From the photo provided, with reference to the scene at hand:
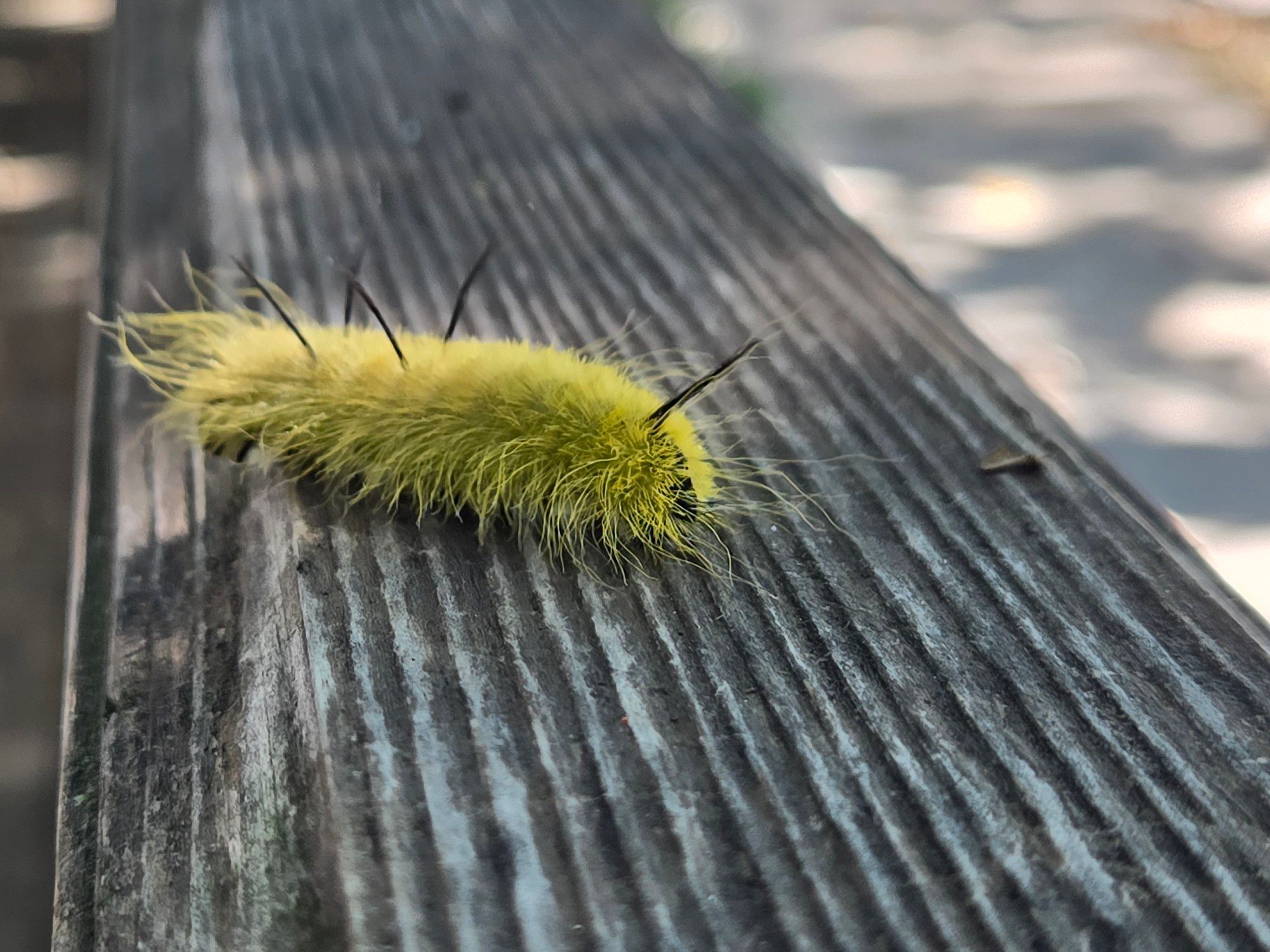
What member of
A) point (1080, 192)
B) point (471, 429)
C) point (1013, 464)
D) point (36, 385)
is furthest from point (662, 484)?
point (1080, 192)

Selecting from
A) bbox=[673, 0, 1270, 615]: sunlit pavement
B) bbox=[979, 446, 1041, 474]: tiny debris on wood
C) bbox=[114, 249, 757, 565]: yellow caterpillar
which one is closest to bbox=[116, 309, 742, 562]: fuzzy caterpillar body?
bbox=[114, 249, 757, 565]: yellow caterpillar

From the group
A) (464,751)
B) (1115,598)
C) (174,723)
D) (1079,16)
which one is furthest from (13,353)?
(1079,16)

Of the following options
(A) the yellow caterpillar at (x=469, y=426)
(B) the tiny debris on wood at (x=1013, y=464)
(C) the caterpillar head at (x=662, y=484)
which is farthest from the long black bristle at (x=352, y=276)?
(B) the tiny debris on wood at (x=1013, y=464)

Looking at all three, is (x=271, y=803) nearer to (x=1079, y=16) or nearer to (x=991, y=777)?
(x=991, y=777)

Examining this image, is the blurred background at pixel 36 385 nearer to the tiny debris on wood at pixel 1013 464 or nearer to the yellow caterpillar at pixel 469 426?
the yellow caterpillar at pixel 469 426

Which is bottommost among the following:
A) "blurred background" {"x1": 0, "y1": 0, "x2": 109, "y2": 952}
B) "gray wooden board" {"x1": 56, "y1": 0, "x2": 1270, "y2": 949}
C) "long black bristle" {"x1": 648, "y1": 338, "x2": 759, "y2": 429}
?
"gray wooden board" {"x1": 56, "y1": 0, "x2": 1270, "y2": 949}

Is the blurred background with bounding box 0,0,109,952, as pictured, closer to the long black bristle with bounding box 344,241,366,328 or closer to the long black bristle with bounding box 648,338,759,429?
the long black bristle with bounding box 344,241,366,328

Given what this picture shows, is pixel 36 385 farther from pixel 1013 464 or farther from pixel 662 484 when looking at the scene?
pixel 1013 464
